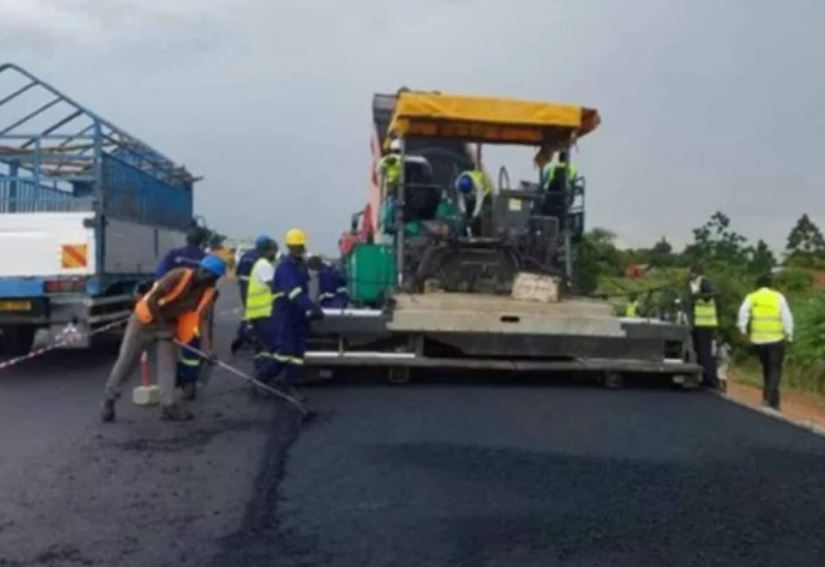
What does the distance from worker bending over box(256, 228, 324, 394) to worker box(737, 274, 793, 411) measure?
4.60m

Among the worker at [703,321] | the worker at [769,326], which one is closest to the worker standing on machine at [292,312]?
the worker at [703,321]

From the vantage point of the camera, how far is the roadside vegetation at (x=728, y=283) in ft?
44.4

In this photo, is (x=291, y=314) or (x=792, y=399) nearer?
(x=291, y=314)

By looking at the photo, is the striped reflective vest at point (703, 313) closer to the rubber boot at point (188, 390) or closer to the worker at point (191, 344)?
the worker at point (191, 344)

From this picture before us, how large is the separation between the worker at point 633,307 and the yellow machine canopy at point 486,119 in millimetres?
2259

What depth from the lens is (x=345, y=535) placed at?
5711mm

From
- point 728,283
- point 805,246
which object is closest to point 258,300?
point 728,283

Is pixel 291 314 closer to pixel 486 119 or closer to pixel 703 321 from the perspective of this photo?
pixel 486 119

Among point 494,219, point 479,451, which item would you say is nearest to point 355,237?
point 494,219

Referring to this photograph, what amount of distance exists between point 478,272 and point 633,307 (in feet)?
8.41

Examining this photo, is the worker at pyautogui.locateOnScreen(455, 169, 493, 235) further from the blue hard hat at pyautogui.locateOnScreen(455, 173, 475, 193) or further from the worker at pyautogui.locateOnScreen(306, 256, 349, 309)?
the worker at pyautogui.locateOnScreen(306, 256, 349, 309)

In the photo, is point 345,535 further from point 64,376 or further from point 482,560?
point 64,376

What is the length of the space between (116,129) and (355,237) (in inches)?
134

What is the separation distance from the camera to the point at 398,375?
10977mm
